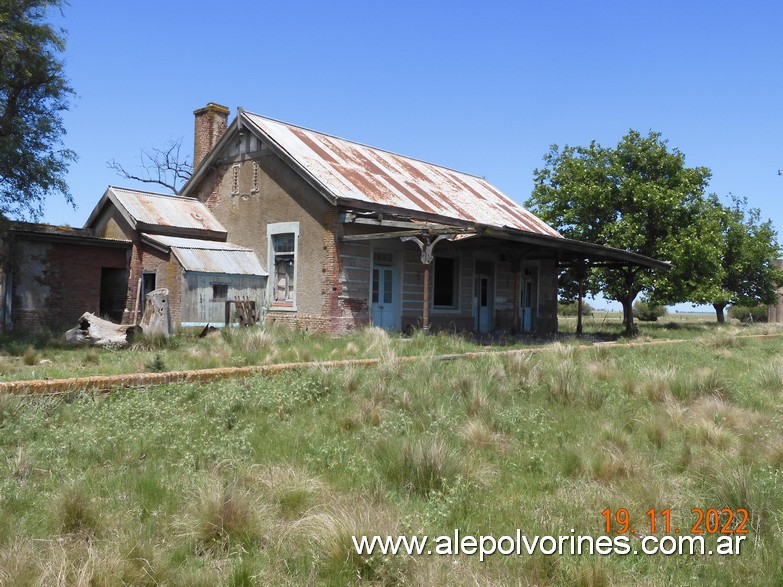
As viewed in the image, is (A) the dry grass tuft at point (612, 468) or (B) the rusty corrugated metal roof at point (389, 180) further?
(B) the rusty corrugated metal roof at point (389, 180)

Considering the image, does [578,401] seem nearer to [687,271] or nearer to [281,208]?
[281,208]

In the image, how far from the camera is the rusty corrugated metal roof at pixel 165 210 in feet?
62.5

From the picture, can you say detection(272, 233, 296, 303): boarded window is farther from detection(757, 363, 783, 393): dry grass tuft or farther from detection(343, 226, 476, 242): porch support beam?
detection(757, 363, 783, 393): dry grass tuft

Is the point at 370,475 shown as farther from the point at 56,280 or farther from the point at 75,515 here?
the point at 56,280

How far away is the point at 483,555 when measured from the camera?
3719 mm

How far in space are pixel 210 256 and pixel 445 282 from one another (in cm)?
716

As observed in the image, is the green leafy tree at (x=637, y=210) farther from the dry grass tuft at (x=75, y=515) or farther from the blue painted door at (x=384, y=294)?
the dry grass tuft at (x=75, y=515)

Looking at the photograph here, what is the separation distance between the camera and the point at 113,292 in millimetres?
20734

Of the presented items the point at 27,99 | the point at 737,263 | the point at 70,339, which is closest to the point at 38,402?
the point at 70,339

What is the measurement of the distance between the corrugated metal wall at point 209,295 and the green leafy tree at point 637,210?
15885mm

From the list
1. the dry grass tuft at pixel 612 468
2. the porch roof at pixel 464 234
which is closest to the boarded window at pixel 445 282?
the porch roof at pixel 464 234

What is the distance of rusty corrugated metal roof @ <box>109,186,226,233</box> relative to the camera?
62.5 feet

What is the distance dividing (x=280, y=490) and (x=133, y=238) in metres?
16.3

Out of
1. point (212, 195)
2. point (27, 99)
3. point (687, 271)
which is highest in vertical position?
point (27, 99)
